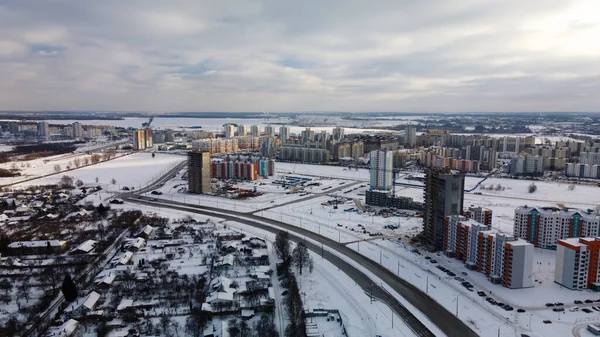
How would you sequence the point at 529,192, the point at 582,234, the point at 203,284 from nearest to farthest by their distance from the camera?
1. the point at 203,284
2. the point at 582,234
3. the point at 529,192

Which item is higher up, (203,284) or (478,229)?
(478,229)

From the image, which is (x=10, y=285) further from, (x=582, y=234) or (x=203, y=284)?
(x=582, y=234)

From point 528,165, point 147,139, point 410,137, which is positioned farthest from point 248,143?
point 528,165

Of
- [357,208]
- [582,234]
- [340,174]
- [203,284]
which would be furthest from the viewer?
[340,174]

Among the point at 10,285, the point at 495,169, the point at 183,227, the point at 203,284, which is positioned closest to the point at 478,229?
the point at 203,284

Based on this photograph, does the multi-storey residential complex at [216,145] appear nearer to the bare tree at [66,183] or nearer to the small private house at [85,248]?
the bare tree at [66,183]

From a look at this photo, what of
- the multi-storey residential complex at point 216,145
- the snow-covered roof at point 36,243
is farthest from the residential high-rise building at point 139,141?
the snow-covered roof at point 36,243
